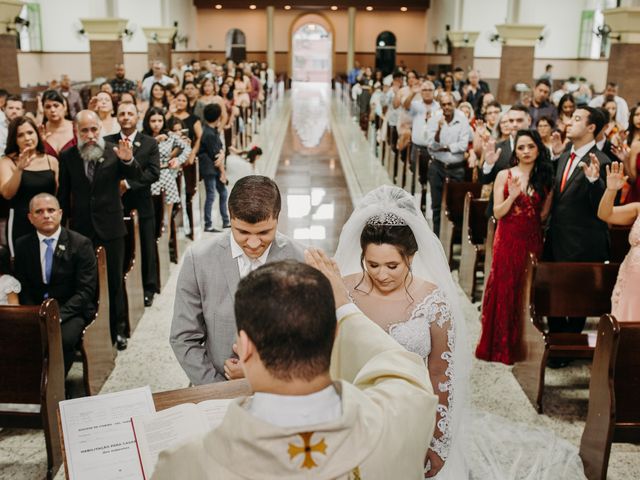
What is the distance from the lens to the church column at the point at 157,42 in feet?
83.1

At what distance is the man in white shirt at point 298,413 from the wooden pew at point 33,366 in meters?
2.53

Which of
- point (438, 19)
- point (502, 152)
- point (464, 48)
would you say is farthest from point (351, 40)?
point (502, 152)

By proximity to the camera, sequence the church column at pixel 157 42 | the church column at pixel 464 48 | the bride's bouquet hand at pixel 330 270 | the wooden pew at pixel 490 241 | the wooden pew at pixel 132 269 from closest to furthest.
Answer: the bride's bouquet hand at pixel 330 270 < the wooden pew at pixel 132 269 < the wooden pew at pixel 490 241 < the church column at pixel 464 48 < the church column at pixel 157 42

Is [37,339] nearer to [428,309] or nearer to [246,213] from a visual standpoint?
[246,213]

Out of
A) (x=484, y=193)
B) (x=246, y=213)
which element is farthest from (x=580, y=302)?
(x=246, y=213)

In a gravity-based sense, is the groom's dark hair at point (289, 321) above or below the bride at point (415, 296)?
above

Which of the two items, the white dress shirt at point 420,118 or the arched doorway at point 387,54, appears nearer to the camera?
the white dress shirt at point 420,118

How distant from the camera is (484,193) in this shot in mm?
7078

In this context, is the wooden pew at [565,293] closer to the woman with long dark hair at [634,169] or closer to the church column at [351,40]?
the woman with long dark hair at [634,169]

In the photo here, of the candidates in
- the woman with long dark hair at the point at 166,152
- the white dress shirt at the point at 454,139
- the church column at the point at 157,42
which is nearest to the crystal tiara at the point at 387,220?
the woman with long dark hair at the point at 166,152

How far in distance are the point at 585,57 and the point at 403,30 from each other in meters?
12.9

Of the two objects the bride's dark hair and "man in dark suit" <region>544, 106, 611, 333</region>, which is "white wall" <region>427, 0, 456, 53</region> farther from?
the bride's dark hair

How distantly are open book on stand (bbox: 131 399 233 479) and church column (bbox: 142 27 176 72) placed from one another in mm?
24448

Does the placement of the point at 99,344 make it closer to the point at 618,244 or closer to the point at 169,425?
the point at 169,425
